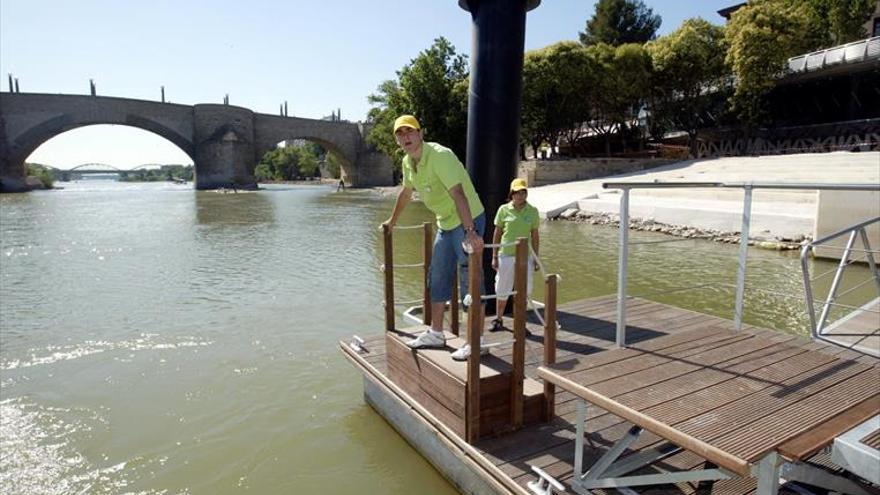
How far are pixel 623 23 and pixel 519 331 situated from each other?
173ft

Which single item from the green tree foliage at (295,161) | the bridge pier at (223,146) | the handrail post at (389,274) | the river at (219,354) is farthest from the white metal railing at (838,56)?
the green tree foliage at (295,161)

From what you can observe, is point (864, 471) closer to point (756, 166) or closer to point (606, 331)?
point (606, 331)

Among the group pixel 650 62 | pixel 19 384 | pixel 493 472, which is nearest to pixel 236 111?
pixel 650 62

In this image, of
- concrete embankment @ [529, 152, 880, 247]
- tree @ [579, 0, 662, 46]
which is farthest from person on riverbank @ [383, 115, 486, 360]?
tree @ [579, 0, 662, 46]

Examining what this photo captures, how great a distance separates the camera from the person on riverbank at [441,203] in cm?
328

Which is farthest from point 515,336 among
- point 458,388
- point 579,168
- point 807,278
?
point 579,168

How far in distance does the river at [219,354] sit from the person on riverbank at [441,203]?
3.76 feet

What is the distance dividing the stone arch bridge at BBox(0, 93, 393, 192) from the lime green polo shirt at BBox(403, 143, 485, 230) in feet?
179

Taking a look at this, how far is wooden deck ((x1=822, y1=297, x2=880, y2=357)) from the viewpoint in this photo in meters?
4.04

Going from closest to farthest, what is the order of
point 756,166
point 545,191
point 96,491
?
point 96,491 → point 756,166 → point 545,191

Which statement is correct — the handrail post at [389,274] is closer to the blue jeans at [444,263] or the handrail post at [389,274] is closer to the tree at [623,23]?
the blue jeans at [444,263]

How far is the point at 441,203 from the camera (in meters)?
3.62

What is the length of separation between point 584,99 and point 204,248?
2644 centimetres

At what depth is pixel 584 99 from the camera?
33469mm
